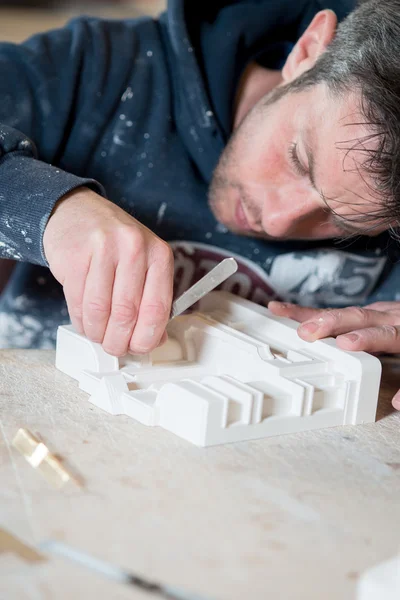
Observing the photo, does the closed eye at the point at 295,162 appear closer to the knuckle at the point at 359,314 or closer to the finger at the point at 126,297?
the knuckle at the point at 359,314

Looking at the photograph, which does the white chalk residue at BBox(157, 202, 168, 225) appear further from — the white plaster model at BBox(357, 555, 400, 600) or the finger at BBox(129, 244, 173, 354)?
the white plaster model at BBox(357, 555, 400, 600)

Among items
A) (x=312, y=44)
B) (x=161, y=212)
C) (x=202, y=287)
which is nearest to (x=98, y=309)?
(x=202, y=287)

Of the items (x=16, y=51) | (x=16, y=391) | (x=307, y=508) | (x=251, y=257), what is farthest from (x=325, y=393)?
(x=16, y=51)

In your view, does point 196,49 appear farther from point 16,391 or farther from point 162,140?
point 16,391

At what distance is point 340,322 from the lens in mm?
906

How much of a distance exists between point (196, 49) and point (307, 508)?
2.72ft

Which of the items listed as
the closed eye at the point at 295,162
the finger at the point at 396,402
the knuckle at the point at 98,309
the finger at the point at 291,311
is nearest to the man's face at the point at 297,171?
the closed eye at the point at 295,162

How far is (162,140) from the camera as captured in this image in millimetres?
1178

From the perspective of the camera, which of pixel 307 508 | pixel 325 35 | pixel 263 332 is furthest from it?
pixel 325 35

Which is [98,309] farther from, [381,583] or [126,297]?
[381,583]

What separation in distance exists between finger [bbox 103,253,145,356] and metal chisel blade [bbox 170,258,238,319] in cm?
6

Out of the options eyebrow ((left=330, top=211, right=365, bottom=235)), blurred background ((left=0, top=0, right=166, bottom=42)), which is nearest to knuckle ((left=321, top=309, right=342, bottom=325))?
eyebrow ((left=330, top=211, right=365, bottom=235))

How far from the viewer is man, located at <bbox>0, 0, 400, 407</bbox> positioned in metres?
0.76

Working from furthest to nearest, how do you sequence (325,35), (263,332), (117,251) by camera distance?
(325,35) → (263,332) → (117,251)
